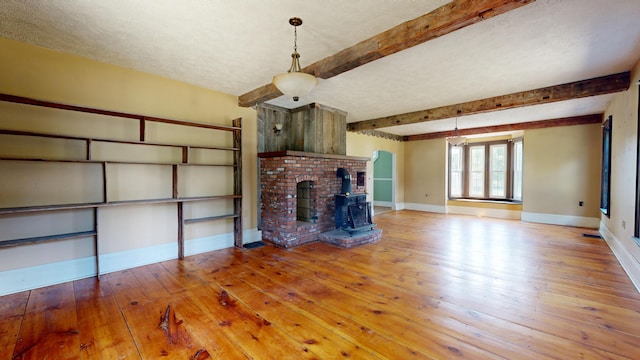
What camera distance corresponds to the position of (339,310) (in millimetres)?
2447

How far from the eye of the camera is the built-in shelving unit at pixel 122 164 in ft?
9.11

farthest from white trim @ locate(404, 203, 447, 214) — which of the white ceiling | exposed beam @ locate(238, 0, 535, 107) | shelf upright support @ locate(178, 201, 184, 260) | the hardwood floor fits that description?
shelf upright support @ locate(178, 201, 184, 260)

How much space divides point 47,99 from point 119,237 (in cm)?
181

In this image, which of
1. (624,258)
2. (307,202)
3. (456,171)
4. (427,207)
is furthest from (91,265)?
(456,171)

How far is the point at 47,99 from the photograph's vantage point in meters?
3.04

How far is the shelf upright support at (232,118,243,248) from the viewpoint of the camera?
Result: 14.6 feet

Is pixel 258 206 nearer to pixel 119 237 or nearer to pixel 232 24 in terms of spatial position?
pixel 119 237

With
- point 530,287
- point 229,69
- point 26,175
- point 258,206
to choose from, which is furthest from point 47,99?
point 530,287

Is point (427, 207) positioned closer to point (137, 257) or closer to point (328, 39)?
point (328, 39)

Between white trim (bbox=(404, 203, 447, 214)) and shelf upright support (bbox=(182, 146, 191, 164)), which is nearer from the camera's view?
shelf upright support (bbox=(182, 146, 191, 164))

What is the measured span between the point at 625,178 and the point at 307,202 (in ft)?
15.8

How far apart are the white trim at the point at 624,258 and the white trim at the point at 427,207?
377cm

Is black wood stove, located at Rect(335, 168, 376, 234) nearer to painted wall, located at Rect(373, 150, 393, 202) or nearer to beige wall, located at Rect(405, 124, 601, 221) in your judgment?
painted wall, located at Rect(373, 150, 393, 202)

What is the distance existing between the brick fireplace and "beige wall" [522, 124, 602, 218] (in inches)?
194
